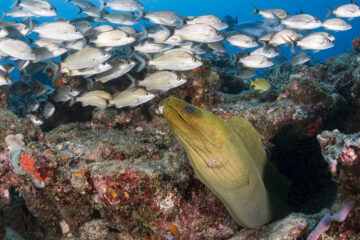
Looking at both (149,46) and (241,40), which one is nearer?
(149,46)

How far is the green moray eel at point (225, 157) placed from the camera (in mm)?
2453

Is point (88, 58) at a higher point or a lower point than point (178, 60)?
lower

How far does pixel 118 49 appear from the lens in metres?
8.20

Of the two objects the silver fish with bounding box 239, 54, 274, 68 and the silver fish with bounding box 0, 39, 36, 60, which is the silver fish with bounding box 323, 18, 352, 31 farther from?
the silver fish with bounding box 0, 39, 36, 60

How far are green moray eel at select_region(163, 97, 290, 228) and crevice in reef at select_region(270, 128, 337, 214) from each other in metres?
1.68

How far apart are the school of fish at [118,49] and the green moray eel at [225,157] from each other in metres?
2.34

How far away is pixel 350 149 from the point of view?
1.76m

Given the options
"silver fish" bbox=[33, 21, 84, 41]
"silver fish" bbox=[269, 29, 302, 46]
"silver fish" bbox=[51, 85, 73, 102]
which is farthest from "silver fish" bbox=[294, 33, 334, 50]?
"silver fish" bbox=[51, 85, 73, 102]

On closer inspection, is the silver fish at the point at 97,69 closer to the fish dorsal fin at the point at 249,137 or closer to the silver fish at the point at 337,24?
the fish dorsal fin at the point at 249,137

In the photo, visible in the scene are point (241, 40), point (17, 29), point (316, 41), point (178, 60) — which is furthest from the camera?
point (241, 40)

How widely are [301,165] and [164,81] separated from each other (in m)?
3.17

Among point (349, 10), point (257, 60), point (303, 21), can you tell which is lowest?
point (257, 60)

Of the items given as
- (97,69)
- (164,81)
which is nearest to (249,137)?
(164,81)

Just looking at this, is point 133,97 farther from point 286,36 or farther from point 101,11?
point 286,36
